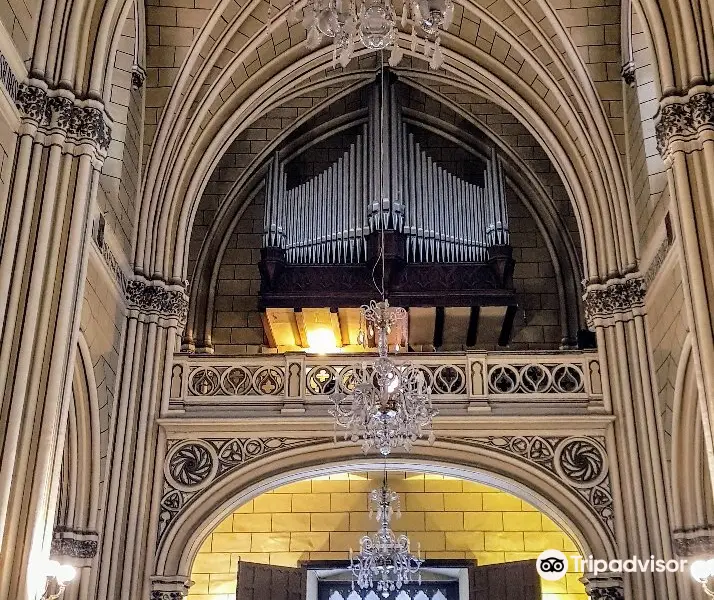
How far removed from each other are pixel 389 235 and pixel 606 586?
6031 millimetres

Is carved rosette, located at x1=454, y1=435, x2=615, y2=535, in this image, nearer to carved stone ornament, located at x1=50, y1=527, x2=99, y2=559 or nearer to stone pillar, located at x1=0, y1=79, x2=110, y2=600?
carved stone ornament, located at x1=50, y1=527, x2=99, y2=559

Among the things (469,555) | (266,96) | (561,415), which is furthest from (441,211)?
(469,555)

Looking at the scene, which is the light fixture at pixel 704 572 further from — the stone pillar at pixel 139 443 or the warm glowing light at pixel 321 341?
the warm glowing light at pixel 321 341

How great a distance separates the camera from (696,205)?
10156 millimetres

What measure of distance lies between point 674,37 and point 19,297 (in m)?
7.31

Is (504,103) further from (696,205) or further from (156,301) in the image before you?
(156,301)

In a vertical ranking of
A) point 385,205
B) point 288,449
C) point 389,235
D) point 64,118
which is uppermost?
→ point 385,205

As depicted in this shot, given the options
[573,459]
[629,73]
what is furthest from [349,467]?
[629,73]

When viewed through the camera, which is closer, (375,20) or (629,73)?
(375,20)

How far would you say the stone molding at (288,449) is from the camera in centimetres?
1293

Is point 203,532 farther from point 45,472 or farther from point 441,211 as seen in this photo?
point 441,211

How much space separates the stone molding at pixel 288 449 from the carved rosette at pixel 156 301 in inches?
69.0

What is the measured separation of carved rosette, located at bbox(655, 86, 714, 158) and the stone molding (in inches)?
170

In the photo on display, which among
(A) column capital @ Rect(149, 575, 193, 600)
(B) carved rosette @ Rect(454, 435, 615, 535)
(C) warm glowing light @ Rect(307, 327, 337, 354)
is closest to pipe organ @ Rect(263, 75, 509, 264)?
(C) warm glowing light @ Rect(307, 327, 337, 354)
